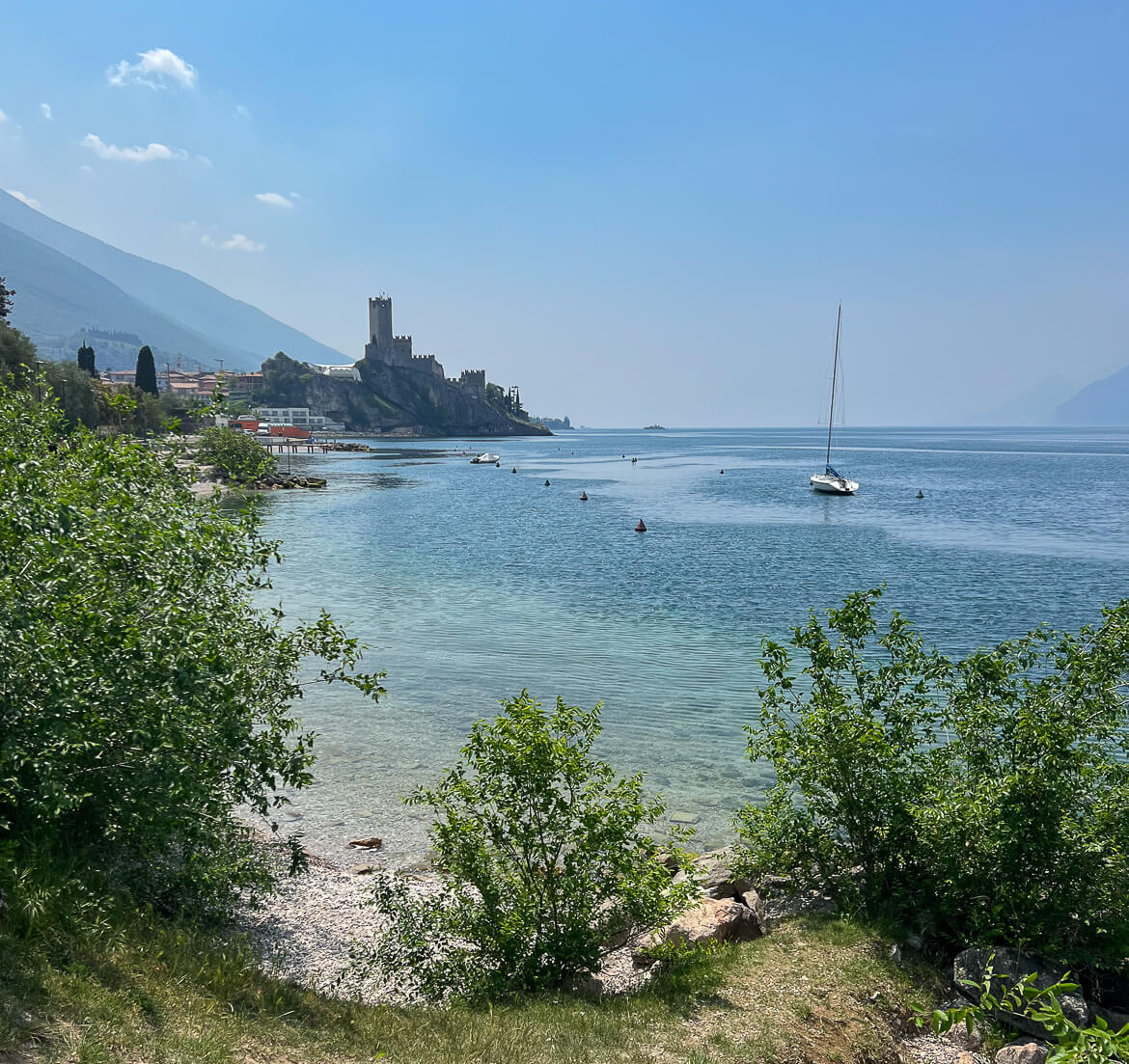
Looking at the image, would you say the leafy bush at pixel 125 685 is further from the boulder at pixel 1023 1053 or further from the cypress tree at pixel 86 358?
the cypress tree at pixel 86 358

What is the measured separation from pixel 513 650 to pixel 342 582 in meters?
14.9

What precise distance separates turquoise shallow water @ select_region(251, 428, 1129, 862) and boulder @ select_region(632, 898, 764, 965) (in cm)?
387

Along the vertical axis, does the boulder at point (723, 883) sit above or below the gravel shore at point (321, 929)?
above

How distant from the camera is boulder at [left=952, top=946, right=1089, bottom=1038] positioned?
28.4ft

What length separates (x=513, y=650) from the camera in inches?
1070

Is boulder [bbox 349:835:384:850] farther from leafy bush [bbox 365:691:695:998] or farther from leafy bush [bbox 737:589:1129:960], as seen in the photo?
leafy bush [bbox 737:589:1129:960]

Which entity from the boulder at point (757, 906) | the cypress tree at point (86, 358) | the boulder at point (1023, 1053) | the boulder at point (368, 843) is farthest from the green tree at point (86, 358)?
the boulder at point (1023, 1053)

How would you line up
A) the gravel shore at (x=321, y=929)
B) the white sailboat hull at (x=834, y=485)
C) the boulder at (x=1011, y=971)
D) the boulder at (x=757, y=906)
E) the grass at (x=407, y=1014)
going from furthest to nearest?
the white sailboat hull at (x=834, y=485)
the boulder at (x=757, y=906)
the gravel shore at (x=321, y=929)
the boulder at (x=1011, y=971)
the grass at (x=407, y=1014)

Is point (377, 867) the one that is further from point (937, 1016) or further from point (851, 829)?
point (937, 1016)

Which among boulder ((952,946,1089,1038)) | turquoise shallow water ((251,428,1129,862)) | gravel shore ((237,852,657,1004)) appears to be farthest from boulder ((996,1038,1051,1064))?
turquoise shallow water ((251,428,1129,862))

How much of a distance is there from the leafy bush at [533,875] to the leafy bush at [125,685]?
2.17 meters

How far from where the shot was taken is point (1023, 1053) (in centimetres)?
785

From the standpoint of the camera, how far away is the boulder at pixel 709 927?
999 centimetres

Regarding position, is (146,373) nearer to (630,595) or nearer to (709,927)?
(630,595)
